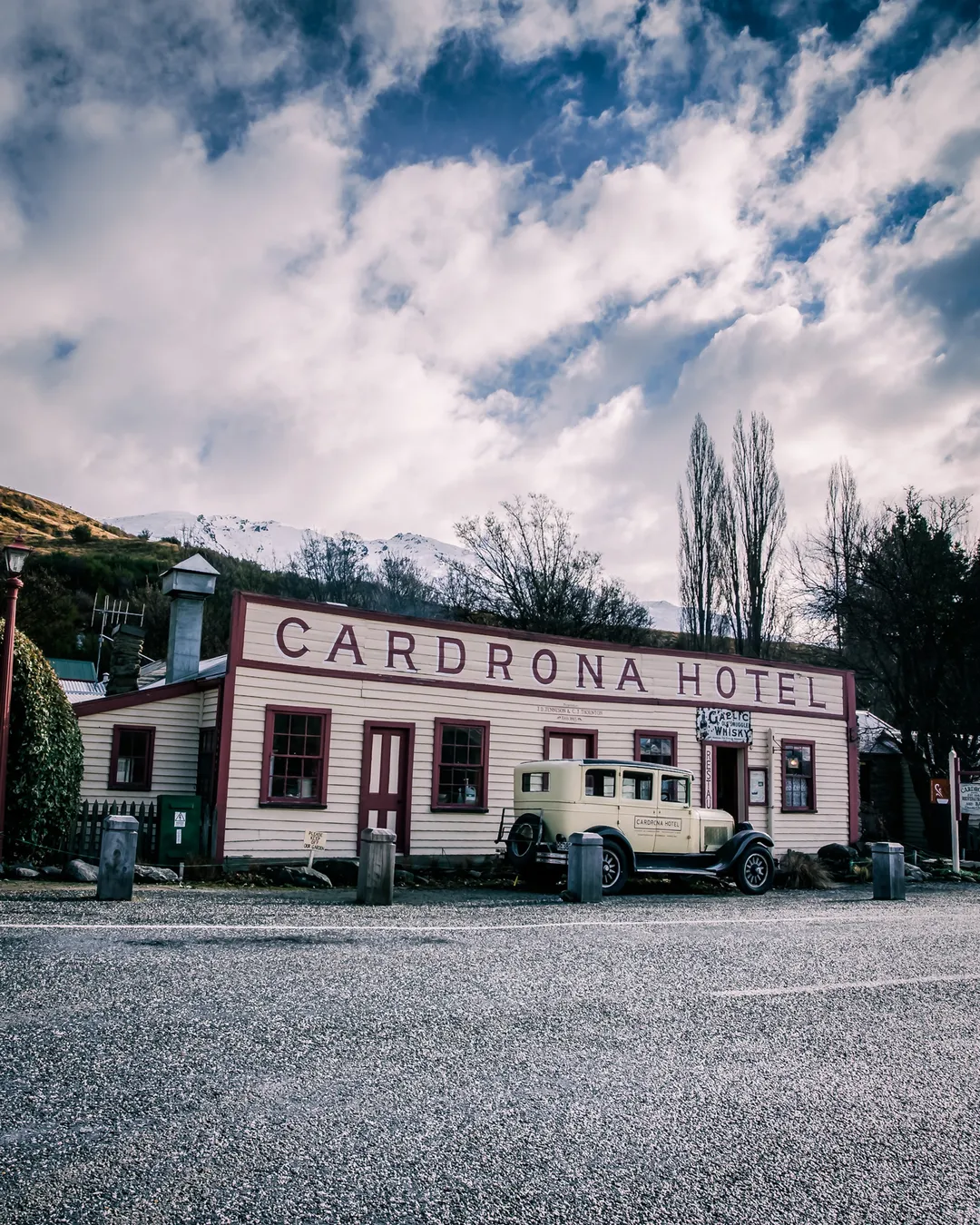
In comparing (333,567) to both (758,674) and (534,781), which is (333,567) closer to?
(758,674)

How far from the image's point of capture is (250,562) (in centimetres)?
6581

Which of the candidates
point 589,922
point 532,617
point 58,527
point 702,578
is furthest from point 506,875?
point 58,527

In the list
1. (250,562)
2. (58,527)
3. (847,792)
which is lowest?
(847,792)

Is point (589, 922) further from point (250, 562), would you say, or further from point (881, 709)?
point (250, 562)

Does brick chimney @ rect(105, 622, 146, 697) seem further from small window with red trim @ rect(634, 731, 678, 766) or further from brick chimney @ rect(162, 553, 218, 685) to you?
small window with red trim @ rect(634, 731, 678, 766)

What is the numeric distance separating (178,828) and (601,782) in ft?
22.7

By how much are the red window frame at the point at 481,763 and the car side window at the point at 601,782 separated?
3.92 m

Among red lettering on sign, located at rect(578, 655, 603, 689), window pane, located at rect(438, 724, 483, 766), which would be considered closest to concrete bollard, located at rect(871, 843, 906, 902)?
red lettering on sign, located at rect(578, 655, 603, 689)

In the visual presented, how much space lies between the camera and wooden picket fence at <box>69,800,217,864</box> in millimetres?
14914

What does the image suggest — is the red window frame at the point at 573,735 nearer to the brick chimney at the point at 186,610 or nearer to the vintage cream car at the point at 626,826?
the vintage cream car at the point at 626,826

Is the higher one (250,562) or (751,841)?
(250,562)

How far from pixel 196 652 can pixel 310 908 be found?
35.1 ft

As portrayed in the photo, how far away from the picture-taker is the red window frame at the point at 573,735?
19.7 m

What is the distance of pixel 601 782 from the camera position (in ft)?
50.1
